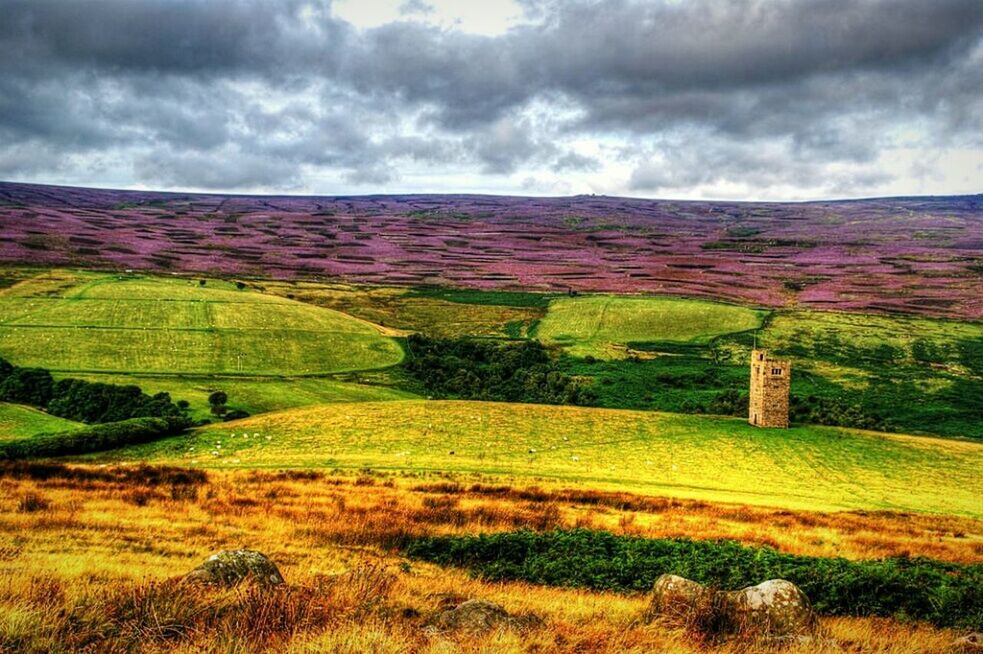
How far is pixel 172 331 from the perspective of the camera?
74.8 m

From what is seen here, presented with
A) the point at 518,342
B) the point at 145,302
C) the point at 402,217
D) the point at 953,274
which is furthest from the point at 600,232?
the point at 145,302

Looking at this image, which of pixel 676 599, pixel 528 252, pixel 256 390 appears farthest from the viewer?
pixel 528 252

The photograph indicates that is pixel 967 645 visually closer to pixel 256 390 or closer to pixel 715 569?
pixel 715 569

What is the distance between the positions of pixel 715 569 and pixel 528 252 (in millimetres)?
128049

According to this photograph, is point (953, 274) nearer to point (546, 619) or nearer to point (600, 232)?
point (600, 232)

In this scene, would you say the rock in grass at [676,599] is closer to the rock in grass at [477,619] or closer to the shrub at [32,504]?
the rock in grass at [477,619]

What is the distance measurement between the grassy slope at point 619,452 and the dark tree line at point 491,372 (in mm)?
13688

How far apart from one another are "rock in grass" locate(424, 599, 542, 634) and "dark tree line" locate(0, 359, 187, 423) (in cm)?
4589

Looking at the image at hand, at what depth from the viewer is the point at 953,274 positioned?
11706 cm

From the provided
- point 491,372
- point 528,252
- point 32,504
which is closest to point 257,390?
point 491,372

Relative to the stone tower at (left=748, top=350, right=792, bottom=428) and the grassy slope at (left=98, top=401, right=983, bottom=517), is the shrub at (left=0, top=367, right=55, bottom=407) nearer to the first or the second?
the grassy slope at (left=98, top=401, right=983, bottom=517)

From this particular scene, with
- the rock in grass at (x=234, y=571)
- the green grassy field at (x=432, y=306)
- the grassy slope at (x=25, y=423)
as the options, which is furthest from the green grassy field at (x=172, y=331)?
the rock in grass at (x=234, y=571)

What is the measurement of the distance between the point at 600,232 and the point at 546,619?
165 meters

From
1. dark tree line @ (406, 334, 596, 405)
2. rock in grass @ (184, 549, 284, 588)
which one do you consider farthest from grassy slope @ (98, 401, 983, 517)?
rock in grass @ (184, 549, 284, 588)
